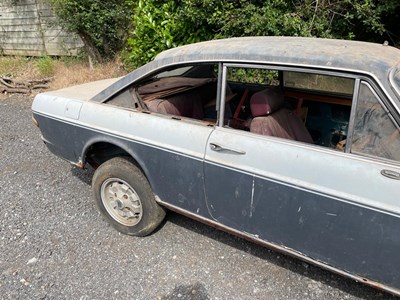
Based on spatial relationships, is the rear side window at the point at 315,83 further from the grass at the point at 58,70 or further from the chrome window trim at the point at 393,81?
the grass at the point at 58,70

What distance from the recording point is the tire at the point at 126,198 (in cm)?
285

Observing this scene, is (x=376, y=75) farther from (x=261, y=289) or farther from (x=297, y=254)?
(x=261, y=289)

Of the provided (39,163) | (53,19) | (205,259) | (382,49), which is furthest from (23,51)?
(382,49)

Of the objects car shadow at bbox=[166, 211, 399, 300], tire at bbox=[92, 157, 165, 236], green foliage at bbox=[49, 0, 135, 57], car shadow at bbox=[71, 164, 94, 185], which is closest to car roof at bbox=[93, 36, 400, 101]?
tire at bbox=[92, 157, 165, 236]

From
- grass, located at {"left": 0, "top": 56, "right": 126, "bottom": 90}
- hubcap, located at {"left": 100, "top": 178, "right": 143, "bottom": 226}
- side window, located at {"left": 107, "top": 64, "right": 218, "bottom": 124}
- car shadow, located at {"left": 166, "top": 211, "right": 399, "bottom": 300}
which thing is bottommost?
car shadow, located at {"left": 166, "top": 211, "right": 399, "bottom": 300}

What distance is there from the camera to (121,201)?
3.04 metres

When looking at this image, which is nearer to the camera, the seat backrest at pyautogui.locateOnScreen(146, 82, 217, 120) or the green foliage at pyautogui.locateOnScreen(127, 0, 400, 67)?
the seat backrest at pyautogui.locateOnScreen(146, 82, 217, 120)

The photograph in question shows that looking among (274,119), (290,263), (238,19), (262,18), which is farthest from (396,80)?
(238,19)

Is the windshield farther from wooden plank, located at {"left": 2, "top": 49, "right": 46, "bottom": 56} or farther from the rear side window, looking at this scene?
wooden plank, located at {"left": 2, "top": 49, "right": 46, "bottom": 56}

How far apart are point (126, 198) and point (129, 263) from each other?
0.54 m

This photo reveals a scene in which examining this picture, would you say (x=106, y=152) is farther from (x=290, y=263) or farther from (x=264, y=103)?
(x=290, y=263)

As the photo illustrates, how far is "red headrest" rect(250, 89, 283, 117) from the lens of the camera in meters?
2.63

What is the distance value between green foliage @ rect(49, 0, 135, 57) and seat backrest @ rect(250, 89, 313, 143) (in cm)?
496

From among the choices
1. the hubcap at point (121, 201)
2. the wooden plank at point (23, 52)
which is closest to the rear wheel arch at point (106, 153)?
the hubcap at point (121, 201)
